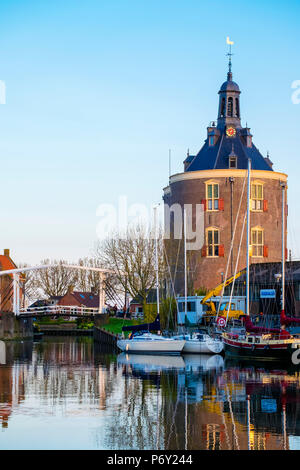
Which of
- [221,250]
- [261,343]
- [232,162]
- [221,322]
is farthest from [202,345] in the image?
[232,162]

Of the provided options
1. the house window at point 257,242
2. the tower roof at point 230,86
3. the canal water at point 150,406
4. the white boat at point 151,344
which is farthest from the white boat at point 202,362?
the tower roof at point 230,86

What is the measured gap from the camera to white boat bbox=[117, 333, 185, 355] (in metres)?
48.6

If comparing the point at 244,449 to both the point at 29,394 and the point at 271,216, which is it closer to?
the point at 29,394

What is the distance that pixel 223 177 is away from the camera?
70.9 m

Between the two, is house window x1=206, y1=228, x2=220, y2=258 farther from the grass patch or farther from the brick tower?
the grass patch

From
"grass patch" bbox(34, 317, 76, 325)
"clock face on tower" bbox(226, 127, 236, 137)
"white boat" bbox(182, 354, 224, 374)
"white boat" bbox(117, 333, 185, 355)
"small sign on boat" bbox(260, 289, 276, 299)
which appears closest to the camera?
"white boat" bbox(182, 354, 224, 374)

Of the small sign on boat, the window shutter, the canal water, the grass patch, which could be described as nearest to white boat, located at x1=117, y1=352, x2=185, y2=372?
the canal water

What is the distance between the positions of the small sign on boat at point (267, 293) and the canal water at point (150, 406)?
1529cm

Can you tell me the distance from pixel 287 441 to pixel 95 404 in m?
8.50

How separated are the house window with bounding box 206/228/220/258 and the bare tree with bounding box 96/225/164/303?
453cm

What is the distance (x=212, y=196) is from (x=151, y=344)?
80.6 ft

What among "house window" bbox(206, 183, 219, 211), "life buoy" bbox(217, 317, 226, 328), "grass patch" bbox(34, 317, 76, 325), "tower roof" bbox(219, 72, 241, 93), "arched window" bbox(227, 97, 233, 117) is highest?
"tower roof" bbox(219, 72, 241, 93)

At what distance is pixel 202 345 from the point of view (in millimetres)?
48438

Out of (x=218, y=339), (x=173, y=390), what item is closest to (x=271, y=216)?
(x=218, y=339)
